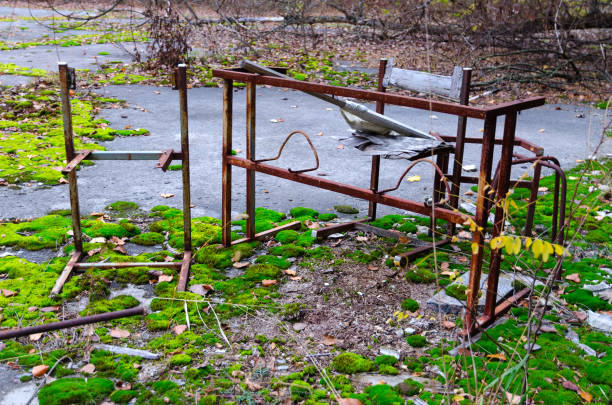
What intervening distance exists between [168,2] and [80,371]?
9.13 m

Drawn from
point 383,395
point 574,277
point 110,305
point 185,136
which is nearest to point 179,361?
point 110,305

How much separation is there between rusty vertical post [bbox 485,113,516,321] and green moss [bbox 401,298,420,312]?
17.2 inches

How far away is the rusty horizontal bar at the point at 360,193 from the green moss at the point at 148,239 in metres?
0.84

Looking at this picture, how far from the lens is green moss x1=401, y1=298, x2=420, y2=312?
3.66 m

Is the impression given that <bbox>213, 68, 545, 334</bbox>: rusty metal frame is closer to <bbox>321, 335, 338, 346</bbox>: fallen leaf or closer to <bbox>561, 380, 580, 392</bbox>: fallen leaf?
<bbox>561, 380, 580, 392</bbox>: fallen leaf

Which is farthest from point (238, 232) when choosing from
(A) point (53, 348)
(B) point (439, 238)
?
(A) point (53, 348)

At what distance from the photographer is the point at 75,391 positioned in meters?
2.71

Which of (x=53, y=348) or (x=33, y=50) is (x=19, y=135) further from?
(x=33, y=50)

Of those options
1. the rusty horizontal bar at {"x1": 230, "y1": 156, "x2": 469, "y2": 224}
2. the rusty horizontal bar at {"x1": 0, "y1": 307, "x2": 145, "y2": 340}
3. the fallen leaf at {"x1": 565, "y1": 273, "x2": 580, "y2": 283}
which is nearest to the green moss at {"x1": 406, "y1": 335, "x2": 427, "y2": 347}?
the rusty horizontal bar at {"x1": 230, "y1": 156, "x2": 469, "y2": 224}

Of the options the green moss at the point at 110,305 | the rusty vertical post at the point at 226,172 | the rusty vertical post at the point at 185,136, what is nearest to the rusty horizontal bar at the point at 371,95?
the rusty vertical post at the point at 226,172

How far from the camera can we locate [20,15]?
63.8 ft

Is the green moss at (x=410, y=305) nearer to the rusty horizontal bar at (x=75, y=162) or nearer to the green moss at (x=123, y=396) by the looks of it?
the green moss at (x=123, y=396)

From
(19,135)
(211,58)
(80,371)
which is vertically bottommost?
(80,371)

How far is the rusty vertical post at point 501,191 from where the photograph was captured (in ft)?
10.2
